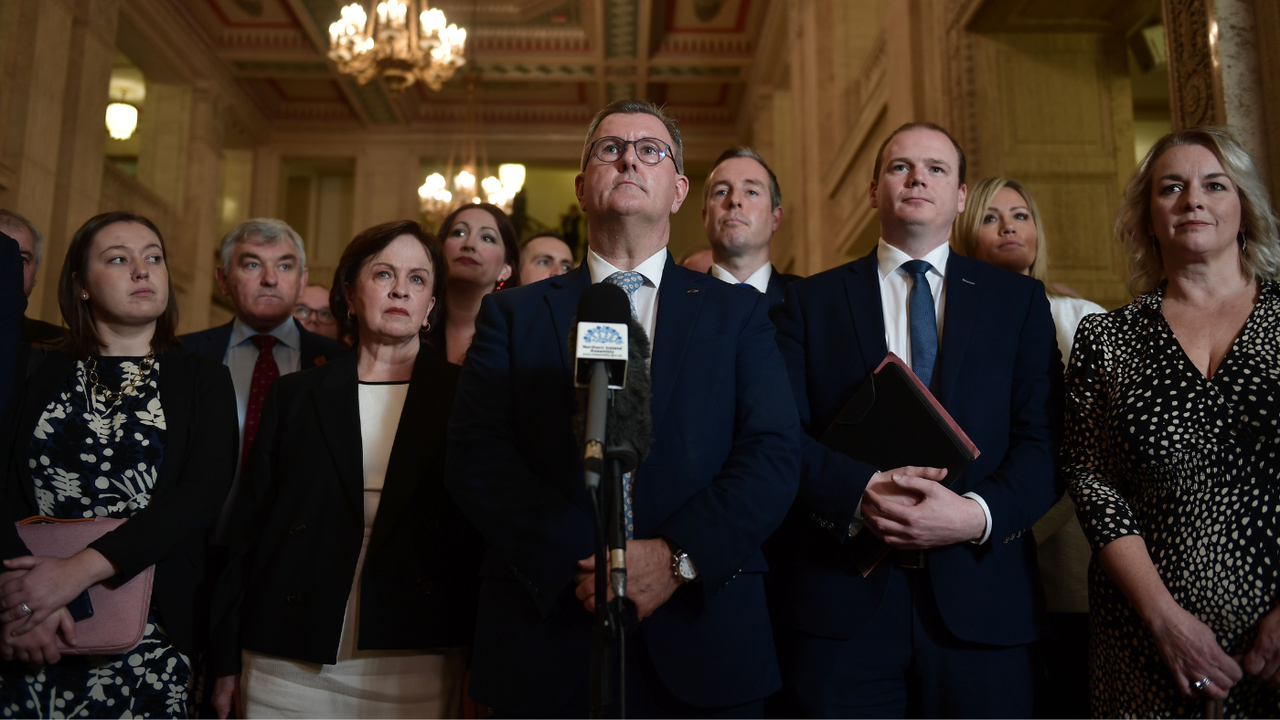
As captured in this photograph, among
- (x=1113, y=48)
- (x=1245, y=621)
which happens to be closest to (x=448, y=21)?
(x=1113, y=48)

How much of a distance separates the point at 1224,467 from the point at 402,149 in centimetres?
1332

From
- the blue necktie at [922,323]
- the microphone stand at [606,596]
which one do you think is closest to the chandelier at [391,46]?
the blue necktie at [922,323]

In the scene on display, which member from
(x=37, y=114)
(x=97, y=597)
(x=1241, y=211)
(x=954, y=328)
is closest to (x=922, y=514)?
(x=954, y=328)

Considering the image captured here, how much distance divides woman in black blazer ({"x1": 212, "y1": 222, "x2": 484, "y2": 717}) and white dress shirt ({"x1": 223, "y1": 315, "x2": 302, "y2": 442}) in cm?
81

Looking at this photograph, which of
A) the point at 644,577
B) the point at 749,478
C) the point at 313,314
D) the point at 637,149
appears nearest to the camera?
the point at 644,577

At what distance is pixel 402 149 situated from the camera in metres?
13.8

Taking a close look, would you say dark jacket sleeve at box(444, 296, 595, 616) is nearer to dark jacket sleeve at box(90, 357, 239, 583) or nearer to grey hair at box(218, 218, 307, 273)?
dark jacket sleeve at box(90, 357, 239, 583)

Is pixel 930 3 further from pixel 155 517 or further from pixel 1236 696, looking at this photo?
pixel 155 517

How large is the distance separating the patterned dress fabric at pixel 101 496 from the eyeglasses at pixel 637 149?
127 cm

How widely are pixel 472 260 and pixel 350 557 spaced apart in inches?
50.6

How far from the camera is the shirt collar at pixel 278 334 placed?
319 cm

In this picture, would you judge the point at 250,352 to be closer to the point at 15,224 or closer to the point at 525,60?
the point at 15,224

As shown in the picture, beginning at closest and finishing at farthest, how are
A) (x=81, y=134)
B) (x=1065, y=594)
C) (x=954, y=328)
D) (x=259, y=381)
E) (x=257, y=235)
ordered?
(x=954, y=328)
(x=1065, y=594)
(x=259, y=381)
(x=257, y=235)
(x=81, y=134)

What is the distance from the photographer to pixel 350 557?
212 cm
